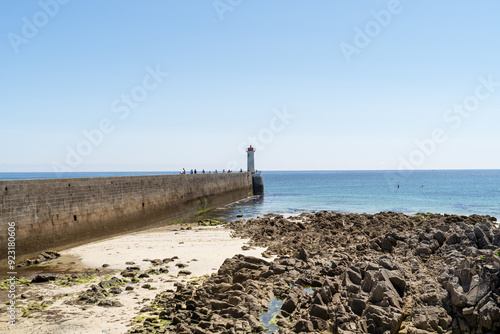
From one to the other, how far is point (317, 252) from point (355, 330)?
249 inches

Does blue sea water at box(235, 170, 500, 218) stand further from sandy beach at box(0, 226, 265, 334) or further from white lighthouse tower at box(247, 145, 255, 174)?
sandy beach at box(0, 226, 265, 334)

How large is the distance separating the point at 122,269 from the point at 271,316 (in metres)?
6.26

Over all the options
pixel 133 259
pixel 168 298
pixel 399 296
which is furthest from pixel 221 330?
pixel 133 259

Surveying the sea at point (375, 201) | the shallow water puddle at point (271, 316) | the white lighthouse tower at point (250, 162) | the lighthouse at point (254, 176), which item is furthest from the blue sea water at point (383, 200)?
the shallow water puddle at point (271, 316)

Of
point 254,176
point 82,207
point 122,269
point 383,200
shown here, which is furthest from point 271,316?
point 254,176

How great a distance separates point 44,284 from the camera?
10648 mm

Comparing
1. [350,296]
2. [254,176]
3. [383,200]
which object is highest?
[254,176]

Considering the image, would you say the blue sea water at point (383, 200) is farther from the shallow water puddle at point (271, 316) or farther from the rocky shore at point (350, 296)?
the shallow water puddle at point (271, 316)

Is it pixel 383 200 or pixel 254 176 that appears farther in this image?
pixel 254 176

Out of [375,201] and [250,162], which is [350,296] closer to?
[375,201]

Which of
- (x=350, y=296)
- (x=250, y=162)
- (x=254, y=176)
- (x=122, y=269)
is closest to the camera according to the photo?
(x=350, y=296)

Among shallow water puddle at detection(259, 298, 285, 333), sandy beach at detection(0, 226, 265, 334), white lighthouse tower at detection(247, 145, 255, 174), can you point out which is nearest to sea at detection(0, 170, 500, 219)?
white lighthouse tower at detection(247, 145, 255, 174)

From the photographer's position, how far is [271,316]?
805 centimetres

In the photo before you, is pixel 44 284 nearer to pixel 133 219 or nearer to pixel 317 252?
pixel 317 252
